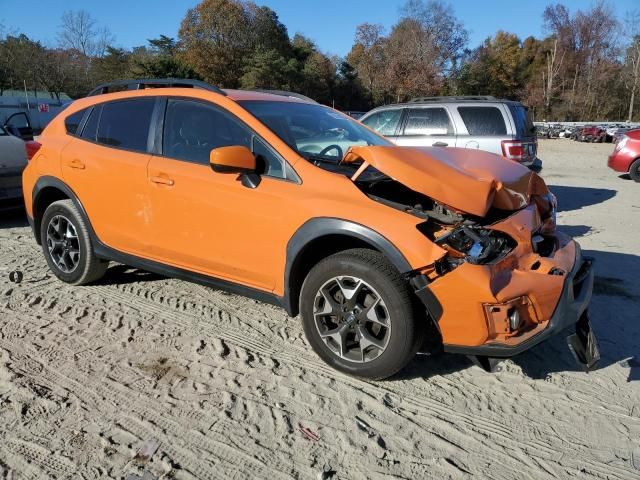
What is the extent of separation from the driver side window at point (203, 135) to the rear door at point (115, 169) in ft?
0.66

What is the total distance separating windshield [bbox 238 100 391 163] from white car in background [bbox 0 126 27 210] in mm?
5023

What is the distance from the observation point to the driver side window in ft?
11.4

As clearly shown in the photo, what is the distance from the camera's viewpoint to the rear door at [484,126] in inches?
327

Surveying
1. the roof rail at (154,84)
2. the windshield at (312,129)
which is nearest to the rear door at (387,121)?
the windshield at (312,129)

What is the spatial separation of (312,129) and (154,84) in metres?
1.52

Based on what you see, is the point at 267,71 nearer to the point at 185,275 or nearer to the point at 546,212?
the point at 185,275

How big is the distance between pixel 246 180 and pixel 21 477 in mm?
2018

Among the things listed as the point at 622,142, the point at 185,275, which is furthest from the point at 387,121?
the point at 622,142

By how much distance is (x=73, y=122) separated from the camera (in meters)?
4.70

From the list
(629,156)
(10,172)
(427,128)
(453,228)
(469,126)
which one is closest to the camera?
(453,228)

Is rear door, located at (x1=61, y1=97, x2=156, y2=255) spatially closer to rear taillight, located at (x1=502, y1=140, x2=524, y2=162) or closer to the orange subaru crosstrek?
the orange subaru crosstrek

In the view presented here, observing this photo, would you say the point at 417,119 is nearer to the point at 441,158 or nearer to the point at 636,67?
the point at 441,158

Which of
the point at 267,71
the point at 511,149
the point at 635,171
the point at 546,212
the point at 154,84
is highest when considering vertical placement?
the point at 267,71

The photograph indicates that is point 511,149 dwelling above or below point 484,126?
below
